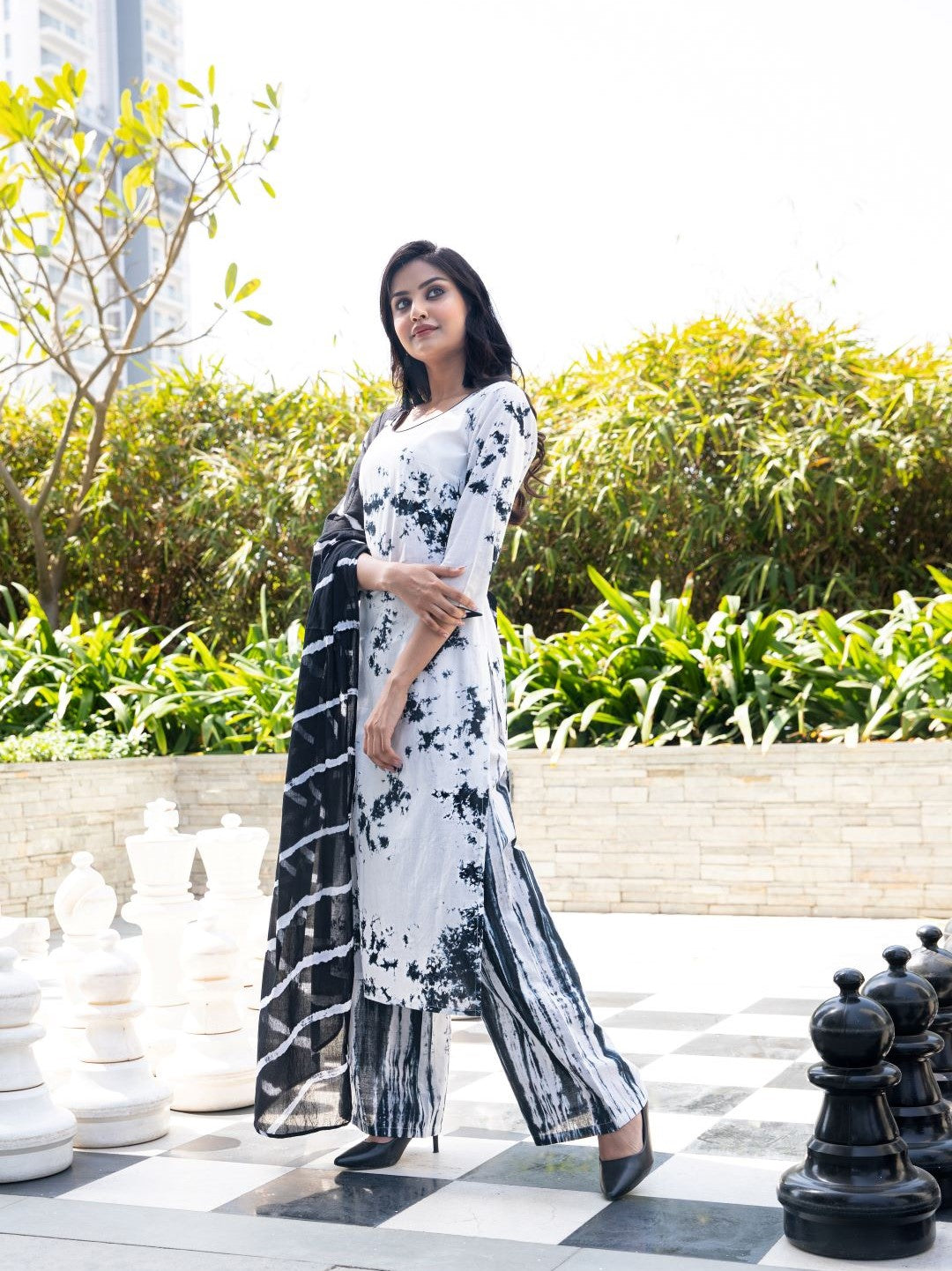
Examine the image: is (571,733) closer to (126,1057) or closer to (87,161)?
(126,1057)

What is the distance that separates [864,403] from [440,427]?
17.0 ft

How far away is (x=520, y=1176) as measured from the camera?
7.35 feet

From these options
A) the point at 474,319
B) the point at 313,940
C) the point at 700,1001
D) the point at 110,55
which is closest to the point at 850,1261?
the point at 313,940

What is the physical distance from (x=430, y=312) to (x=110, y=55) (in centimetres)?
6989

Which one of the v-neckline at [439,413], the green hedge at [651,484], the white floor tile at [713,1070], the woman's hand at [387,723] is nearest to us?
the woman's hand at [387,723]

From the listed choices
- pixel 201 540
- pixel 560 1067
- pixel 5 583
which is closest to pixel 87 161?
pixel 201 540

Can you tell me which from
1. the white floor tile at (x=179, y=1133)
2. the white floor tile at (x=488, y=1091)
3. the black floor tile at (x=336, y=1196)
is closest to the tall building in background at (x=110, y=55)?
the white floor tile at (x=488, y=1091)

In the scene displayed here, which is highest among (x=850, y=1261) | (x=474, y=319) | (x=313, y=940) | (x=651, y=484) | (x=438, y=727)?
(x=651, y=484)

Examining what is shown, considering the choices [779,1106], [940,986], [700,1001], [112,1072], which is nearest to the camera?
[940,986]

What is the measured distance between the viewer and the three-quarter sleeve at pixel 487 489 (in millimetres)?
2199

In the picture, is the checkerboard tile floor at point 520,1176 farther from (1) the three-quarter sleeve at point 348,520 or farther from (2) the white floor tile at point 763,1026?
(1) the three-quarter sleeve at point 348,520

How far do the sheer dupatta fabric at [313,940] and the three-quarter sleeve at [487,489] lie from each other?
27 centimetres

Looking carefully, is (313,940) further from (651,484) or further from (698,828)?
(651,484)

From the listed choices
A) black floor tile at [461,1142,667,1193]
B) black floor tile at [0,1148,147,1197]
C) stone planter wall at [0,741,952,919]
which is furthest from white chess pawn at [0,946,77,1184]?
stone planter wall at [0,741,952,919]
